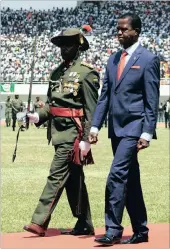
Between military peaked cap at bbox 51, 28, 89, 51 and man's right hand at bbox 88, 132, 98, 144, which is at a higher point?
military peaked cap at bbox 51, 28, 89, 51

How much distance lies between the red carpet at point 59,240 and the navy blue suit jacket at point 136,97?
1.01 meters

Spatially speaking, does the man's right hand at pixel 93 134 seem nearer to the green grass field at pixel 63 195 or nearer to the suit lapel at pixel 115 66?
the suit lapel at pixel 115 66

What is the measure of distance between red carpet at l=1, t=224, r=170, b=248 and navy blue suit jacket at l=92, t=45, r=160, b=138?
1.01 m

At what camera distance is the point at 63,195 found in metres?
12.0

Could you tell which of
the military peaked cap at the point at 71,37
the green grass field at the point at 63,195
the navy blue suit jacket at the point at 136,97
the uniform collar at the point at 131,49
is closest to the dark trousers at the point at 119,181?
the navy blue suit jacket at the point at 136,97

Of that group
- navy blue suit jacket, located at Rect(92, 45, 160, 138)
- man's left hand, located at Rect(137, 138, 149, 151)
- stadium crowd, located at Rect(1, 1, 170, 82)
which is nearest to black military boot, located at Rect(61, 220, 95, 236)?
navy blue suit jacket, located at Rect(92, 45, 160, 138)

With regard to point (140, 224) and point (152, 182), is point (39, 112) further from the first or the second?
point (152, 182)

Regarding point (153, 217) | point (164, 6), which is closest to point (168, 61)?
point (164, 6)

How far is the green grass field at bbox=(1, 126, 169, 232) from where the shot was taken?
9.43 meters

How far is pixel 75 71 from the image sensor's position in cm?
771

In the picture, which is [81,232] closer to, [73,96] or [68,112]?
[68,112]

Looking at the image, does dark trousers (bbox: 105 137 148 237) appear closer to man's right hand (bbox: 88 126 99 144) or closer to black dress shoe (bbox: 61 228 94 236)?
man's right hand (bbox: 88 126 99 144)

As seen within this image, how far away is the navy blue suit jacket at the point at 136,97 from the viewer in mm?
7051

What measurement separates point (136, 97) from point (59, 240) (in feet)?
4.93
